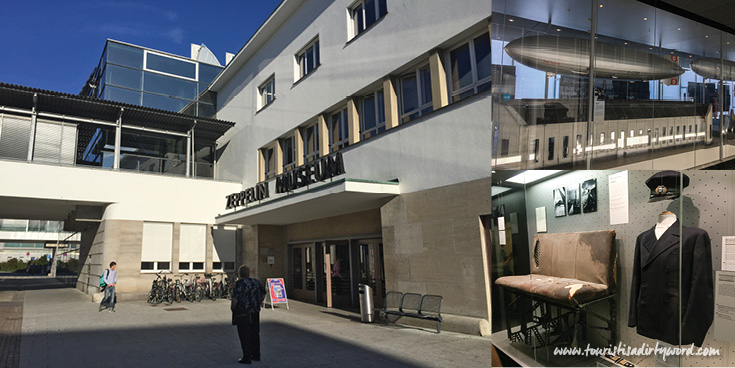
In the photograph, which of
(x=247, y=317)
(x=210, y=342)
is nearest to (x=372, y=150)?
(x=210, y=342)

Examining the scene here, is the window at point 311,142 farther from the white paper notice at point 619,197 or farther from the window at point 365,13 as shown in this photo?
the white paper notice at point 619,197

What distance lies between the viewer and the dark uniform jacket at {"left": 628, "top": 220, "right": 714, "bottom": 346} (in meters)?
1.65

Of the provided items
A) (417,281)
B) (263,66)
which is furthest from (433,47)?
(263,66)

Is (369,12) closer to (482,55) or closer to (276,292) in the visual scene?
(482,55)

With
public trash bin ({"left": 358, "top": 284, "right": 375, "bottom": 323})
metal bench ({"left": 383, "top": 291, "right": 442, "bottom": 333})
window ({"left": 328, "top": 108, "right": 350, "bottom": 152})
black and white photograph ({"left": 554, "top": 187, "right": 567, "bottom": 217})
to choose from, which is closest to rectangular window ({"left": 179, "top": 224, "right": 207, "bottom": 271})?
window ({"left": 328, "top": 108, "right": 350, "bottom": 152})

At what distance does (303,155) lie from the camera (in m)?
18.4

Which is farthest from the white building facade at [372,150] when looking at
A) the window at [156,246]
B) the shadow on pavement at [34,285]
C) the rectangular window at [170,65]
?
the shadow on pavement at [34,285]

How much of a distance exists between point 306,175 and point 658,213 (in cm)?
1346

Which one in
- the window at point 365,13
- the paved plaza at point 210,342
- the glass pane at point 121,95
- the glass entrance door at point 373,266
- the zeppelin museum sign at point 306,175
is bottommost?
the paved plaza at point 210,342

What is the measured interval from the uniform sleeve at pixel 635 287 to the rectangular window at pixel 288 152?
17.8 metres

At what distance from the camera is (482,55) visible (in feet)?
34.9

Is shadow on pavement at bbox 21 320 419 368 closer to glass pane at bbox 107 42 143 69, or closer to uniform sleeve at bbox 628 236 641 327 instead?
uniform sleeve at bbox 628 236 641 327

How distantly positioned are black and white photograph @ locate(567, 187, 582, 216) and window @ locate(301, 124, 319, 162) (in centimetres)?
1582

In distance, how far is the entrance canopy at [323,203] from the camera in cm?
1195
